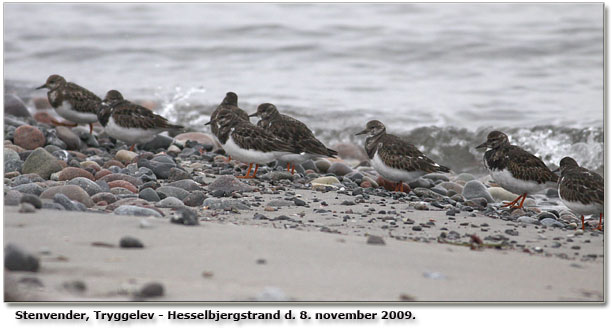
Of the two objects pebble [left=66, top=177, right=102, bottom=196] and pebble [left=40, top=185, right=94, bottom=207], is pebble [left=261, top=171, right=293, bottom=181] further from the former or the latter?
pebble [left=40, top=185, right=94, bottom=207]

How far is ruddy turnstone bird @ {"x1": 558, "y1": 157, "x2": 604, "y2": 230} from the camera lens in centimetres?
540

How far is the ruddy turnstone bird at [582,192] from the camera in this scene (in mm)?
5402

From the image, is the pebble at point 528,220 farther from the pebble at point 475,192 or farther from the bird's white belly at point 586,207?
the pebble at point 475,192

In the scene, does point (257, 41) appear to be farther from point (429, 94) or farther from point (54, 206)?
point (54, 206)

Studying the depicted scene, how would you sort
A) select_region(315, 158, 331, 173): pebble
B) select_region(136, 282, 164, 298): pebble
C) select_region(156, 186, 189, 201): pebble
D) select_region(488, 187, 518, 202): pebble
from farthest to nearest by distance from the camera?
select_region(315, 158, 331, 173): pebble, select_region(488, 187, 518, 202): pebble, select_region(156, 186, 189, 201): pebble, select_region(136, 282, 164, 298): pebble

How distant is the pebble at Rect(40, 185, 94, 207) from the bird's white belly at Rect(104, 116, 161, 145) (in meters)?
3.06

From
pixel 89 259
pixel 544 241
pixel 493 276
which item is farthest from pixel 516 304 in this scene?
pixel 89 259

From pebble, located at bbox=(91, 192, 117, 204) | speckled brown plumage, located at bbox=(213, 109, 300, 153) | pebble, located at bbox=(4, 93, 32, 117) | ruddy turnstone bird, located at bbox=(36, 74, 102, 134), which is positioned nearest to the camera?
pebble, located at bbox=(91, 192, 117, 204)

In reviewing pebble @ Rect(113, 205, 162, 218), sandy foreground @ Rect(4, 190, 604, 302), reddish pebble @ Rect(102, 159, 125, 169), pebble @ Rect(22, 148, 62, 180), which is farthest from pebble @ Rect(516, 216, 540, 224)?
pebble @ Rect(22, 148, 62, 180)

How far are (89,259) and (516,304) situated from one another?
210 centimetres

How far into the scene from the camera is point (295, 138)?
7.47m

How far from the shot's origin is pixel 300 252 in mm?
3820

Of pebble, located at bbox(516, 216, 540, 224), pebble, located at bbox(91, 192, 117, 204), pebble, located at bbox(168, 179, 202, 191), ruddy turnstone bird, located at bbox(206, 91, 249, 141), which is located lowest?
pebble, located at bbox(516, 216, 540, 224)

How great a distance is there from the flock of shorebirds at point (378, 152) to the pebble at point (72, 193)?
2.14 m
